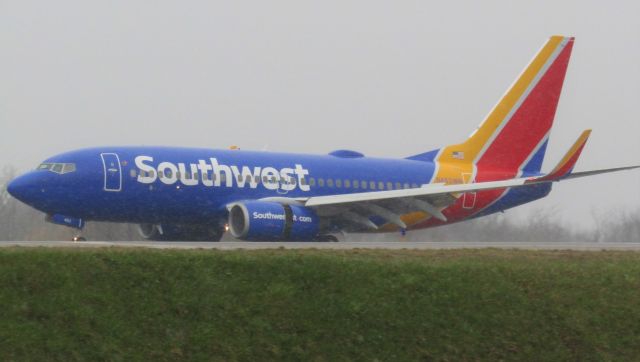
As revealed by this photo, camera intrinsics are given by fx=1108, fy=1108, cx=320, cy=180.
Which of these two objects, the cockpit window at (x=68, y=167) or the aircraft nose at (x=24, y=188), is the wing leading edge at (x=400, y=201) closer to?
the cockpit window at (x=68, y=167)

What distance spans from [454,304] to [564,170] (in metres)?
18.7

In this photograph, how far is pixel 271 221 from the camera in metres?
32.0

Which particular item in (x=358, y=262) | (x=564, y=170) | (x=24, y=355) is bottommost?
(x=24, y=355)

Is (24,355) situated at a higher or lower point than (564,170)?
lower

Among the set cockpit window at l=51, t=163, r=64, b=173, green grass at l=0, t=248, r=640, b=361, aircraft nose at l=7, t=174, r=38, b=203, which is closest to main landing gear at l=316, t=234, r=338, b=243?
cockpit window at l=51, t=163, r=64, b=173

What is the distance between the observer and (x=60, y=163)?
31719 millimetres

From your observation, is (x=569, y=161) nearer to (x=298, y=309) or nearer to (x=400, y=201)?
(x=400, y=201)

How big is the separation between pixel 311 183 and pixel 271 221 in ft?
13.4

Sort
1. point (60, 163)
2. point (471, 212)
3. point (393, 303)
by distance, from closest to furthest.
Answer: point (393, 303), point (60, 163), point (471, 212)

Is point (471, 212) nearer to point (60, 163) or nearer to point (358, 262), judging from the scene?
point (60, 163)

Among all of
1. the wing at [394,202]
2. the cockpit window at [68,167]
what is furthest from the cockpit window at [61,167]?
the wing at [394,202]

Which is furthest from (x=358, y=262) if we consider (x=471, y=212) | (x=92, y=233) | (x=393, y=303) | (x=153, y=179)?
(x=92, y=233)

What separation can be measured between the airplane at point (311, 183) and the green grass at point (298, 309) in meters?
16.8

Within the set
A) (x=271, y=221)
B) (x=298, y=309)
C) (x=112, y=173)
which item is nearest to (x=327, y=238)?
(x=271, y=221)
